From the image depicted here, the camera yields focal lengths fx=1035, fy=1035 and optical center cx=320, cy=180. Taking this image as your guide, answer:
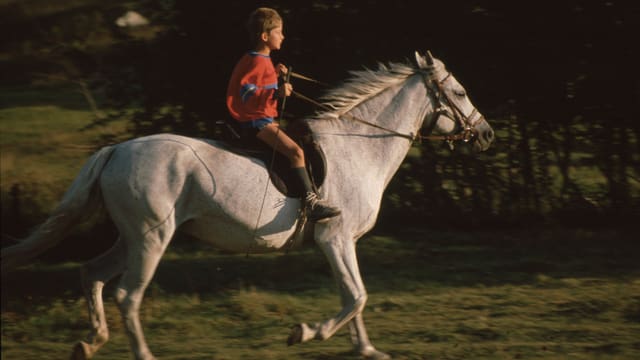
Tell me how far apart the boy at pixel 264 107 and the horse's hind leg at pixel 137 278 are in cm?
98

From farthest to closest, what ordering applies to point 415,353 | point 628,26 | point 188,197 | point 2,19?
point 2,19
point 628,26
point 415,353
point 188,197

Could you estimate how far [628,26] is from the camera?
11602mm

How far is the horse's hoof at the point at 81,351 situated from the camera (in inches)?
290

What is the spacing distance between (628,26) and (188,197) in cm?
632

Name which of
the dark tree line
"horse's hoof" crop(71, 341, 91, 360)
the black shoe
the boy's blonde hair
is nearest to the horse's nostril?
the black shoe

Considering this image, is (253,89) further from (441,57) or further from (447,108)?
(441,57)

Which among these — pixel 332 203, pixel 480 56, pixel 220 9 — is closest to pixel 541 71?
pixel 480 56

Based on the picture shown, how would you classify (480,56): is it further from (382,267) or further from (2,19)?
(2,19)

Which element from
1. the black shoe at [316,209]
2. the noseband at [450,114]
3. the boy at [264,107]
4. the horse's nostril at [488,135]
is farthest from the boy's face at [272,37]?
the horse's nostril at [488,135]

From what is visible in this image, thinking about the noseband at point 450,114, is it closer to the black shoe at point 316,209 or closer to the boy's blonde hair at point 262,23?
the black shoe at point 316,209

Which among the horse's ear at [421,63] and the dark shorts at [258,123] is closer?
the dark shorts at [258,123]

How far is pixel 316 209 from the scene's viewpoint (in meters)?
7.63

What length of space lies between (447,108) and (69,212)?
3116 millimetres

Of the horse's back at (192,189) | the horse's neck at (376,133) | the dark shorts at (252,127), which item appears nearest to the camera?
the horse's back at (192,189)
